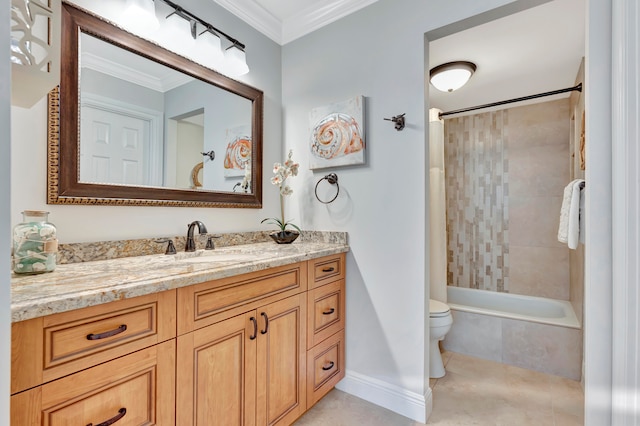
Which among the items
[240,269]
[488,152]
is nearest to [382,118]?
[240,269]

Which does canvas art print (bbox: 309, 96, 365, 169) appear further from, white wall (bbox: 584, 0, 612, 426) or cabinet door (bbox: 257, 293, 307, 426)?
white wall (bbox: 584, 0, 612, 426)

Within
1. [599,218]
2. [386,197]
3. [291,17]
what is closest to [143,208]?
[386,197]

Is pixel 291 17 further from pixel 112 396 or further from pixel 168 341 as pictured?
pixel 112 396

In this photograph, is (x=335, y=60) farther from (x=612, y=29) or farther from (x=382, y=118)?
(x=612, y=29)

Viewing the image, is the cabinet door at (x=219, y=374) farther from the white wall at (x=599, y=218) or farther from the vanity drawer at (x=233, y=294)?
the white wall at (x=599, y=218)

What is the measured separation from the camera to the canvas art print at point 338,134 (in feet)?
6.09

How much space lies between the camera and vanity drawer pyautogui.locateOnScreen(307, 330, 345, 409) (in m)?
1.62

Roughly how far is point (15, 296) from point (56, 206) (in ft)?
2.04

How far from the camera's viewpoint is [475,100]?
2979 mm

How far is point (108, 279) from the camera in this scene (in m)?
0.93

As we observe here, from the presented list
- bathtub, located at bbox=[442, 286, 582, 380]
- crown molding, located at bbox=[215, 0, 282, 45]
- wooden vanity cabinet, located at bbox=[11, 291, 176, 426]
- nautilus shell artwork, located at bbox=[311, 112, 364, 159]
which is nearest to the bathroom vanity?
wooden vanity cabinet, located at bbox=[11, 291, 176, 426]

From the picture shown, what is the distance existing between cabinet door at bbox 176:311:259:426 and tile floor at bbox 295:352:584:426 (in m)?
0.57

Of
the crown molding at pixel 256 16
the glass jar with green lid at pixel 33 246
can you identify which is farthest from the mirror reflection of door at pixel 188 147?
the crown molding at pixel 256 16

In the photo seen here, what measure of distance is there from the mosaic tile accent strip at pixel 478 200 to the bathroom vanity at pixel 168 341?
2.31 meters
